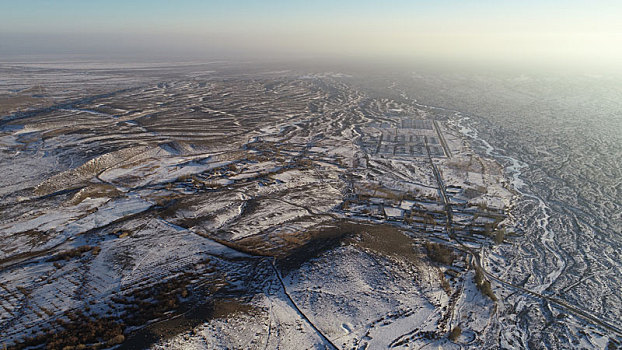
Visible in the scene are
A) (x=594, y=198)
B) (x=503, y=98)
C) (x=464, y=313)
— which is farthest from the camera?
(x=503, y=98)

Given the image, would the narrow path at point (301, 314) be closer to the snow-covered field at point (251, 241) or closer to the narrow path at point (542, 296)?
the snow-covered field at point (251, 241)

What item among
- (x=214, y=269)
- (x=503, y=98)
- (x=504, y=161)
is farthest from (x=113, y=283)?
(x=503, y=98)

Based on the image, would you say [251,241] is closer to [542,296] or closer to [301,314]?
[301,314]

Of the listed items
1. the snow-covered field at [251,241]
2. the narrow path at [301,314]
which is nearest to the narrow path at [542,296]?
the snow-covered field at [251,241]

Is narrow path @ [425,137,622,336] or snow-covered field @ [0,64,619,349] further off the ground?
snow-covered field @ [0,64,619,349]

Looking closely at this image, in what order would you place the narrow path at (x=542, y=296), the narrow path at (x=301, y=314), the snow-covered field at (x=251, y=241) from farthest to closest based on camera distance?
the narrow path at (x=542, y=296) → the snow-covered field at (x=251, y=241) → the narrow path at (x=301, y=314)

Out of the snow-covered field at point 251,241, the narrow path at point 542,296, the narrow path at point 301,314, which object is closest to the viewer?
the narrow path at point 301,314

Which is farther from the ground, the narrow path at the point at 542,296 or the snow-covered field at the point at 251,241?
the snow-covered field at the point at 251,241

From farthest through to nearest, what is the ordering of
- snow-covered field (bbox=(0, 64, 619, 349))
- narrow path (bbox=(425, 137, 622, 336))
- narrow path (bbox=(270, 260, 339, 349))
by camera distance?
narrow path (bbox=(425, 137, 622, 336)) < snow-covered field (bbox=(0, 64, 619, 349)) < narrow path (bbox=(270, 260, 339, 349))

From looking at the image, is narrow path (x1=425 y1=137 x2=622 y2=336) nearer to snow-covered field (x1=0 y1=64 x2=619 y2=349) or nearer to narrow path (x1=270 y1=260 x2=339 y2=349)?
snow-covered field (x1=0 y1=64 x2=619 y2=349)

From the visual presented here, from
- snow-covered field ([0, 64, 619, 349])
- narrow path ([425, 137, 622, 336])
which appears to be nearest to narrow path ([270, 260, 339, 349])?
snow-covered field ([0, 64, 619, 349])

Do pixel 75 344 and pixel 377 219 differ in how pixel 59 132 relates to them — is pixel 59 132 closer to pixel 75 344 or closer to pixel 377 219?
pixel 75 344
